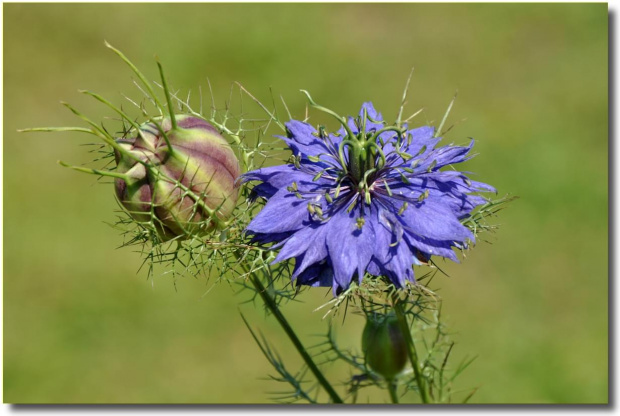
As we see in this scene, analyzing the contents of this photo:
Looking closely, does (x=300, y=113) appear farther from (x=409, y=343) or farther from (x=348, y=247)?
(x=348, y=247)

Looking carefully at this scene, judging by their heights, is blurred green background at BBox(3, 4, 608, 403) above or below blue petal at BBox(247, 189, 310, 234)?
above

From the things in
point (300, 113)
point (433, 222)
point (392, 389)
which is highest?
point (300, 113)

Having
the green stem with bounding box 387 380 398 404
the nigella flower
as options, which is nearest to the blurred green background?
the green stem with bounding box 387 380 398 404

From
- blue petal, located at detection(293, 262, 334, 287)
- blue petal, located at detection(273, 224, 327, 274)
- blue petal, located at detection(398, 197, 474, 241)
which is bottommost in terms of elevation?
blue petal, located at detection(293, 262, 334, 287)

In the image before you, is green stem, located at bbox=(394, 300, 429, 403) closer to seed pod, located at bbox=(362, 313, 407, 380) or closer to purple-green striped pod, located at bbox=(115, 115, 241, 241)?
seed pod, located at bbox=(362, 313, 407, 380)

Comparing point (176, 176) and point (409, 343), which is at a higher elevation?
point (176, 176)

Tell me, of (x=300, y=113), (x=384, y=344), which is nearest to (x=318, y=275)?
(x=384, y=344)

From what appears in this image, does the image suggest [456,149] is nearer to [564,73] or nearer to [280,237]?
[280,237]
